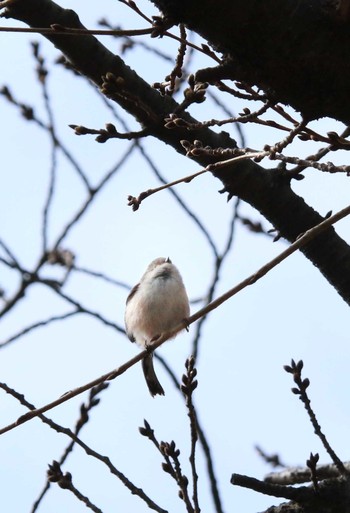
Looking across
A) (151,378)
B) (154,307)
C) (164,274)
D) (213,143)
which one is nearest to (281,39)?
(213,143)

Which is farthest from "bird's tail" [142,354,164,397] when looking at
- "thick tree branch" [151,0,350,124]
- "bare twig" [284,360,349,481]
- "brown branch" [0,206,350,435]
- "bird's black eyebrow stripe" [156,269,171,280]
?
"thick tree branch" [151,0,350,124]

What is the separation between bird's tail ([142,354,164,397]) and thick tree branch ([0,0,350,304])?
12.1 ft

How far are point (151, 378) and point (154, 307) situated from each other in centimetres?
68

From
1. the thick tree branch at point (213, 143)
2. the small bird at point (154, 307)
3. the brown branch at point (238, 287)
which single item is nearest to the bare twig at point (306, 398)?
the thick tree branch at point (213, 143)

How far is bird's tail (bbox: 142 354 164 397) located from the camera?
6433mm

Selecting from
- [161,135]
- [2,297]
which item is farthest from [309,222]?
[2,297]

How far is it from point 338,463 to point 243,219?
2114 millimetres

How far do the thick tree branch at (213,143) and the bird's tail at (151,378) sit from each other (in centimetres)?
369

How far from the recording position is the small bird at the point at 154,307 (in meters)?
6.18

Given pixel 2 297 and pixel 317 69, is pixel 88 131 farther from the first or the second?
pixel 2 297

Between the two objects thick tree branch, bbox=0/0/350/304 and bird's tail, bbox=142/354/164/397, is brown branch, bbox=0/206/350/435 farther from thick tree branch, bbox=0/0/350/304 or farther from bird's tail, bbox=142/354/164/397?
bird's tail, bbox=142/354/164/397

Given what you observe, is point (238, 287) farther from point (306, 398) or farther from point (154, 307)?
point (154, 307)

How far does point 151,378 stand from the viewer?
652 centimetres

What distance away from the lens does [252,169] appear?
9.50 ft
